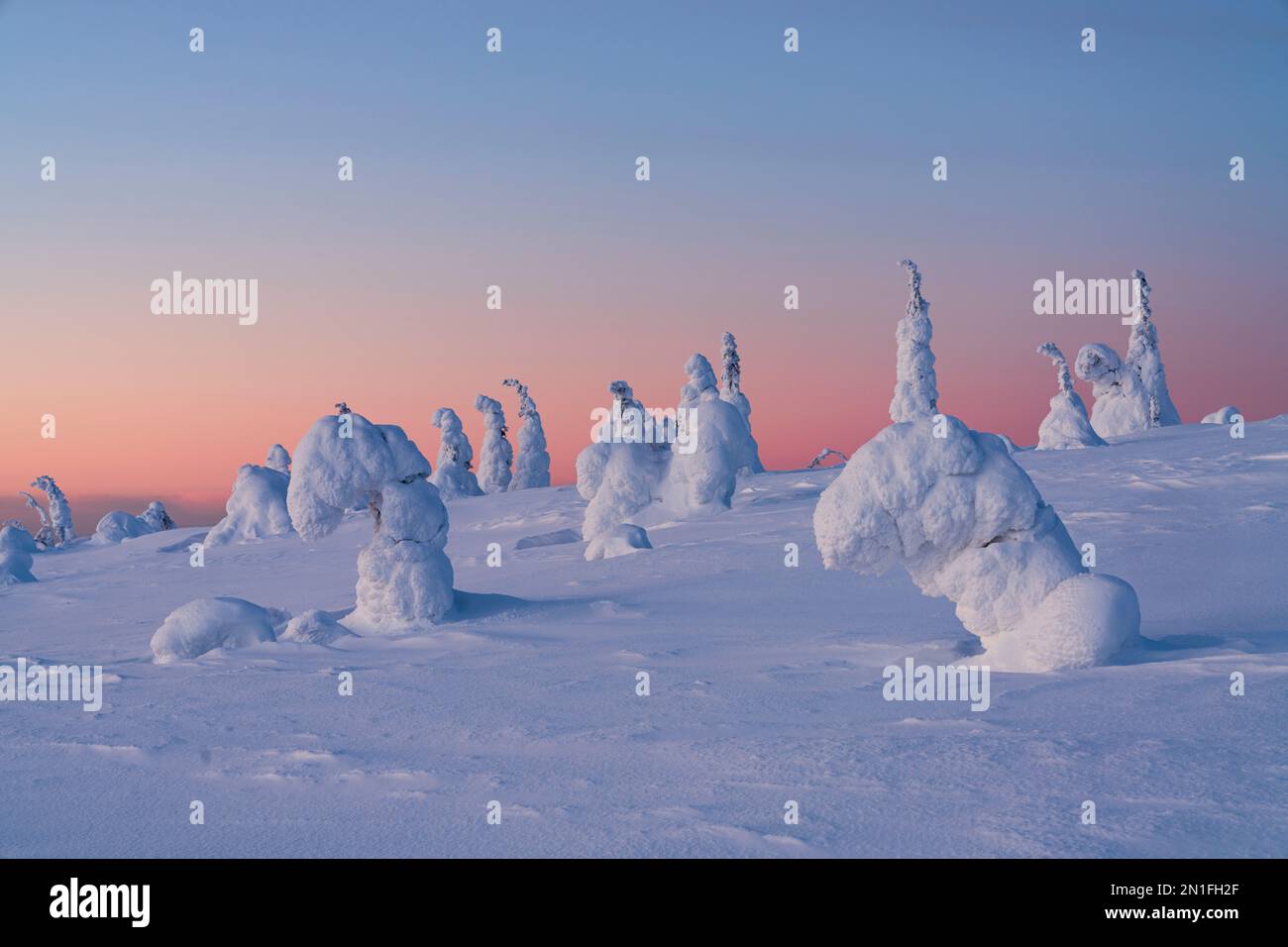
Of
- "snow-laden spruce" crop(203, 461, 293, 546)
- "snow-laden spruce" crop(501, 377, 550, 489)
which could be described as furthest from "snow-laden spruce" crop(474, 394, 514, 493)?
"snow-laden spruce" crop(203, 461, 293, 546)

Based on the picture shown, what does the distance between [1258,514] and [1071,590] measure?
8818 millimetres

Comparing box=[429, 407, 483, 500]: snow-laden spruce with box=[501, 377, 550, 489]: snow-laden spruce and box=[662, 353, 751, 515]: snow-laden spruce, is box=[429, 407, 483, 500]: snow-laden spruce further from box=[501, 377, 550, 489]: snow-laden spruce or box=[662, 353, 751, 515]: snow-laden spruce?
box=[662, 353, 751, 515]: snow-laden spruce

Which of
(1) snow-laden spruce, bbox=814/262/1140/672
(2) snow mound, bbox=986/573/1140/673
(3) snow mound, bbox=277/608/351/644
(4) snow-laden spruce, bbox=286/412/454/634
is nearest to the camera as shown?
(2) snow mound, bbox=986/573/1140/673

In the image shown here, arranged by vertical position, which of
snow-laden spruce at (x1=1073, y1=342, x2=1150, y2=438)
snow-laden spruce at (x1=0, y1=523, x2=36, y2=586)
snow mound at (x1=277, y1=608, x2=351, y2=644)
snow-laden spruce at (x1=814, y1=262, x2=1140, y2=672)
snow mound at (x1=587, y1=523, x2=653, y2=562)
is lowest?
snow-laden spruce at (x1=0, y1=523, x2=36, y2=586)

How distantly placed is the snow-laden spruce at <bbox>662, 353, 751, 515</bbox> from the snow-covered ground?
844 centimetres

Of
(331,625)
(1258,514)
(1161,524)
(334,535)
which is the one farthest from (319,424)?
(334,535)

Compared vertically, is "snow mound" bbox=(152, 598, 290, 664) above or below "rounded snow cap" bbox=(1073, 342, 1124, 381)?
below

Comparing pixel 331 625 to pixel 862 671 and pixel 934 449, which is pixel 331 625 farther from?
pixel 934 449

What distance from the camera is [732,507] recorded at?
77.9 ft

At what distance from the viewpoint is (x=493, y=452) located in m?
44.5

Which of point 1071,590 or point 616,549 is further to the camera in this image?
point 616,549

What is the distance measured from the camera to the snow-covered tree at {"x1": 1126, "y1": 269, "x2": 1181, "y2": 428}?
39500mm

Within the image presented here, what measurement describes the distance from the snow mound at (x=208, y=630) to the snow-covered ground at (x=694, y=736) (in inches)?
12.5

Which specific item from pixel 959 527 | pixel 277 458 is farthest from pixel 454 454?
pixel 959 527
